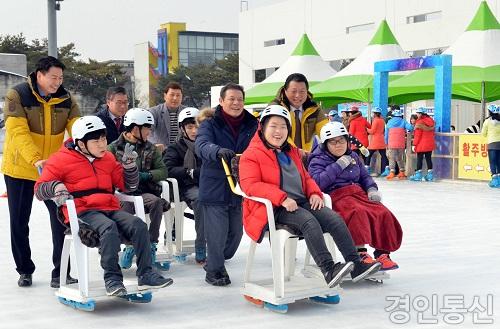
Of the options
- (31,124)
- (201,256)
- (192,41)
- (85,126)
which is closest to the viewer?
(85,126)

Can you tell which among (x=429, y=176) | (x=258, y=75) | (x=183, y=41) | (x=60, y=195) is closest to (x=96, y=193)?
(x=60, y=195)

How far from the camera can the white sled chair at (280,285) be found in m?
4.43

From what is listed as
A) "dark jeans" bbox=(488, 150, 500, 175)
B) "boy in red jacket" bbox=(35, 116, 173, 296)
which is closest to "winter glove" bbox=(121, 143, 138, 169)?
"boy in red jacket" bbox=(35, 116, 173, 296)

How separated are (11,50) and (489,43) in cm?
4478

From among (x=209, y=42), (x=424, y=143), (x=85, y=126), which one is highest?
(x=209, y=42)

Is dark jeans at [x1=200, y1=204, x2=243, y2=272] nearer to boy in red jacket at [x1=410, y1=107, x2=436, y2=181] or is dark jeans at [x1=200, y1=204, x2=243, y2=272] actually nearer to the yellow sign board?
the yellow sign board

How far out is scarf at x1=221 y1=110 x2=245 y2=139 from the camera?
5.29 meters

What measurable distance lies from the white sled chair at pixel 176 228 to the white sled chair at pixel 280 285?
1278mm

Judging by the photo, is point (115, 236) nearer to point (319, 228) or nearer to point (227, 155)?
point (227, 155)

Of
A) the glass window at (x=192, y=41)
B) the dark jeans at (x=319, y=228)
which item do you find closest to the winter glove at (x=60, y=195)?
the dark jeans at (x=319, y=228)

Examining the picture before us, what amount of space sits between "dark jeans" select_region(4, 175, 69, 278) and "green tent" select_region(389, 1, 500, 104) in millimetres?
12936

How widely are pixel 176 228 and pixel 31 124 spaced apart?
1.61m

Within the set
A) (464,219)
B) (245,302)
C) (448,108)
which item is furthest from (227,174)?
(448,108)

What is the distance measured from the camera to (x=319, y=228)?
445cm
